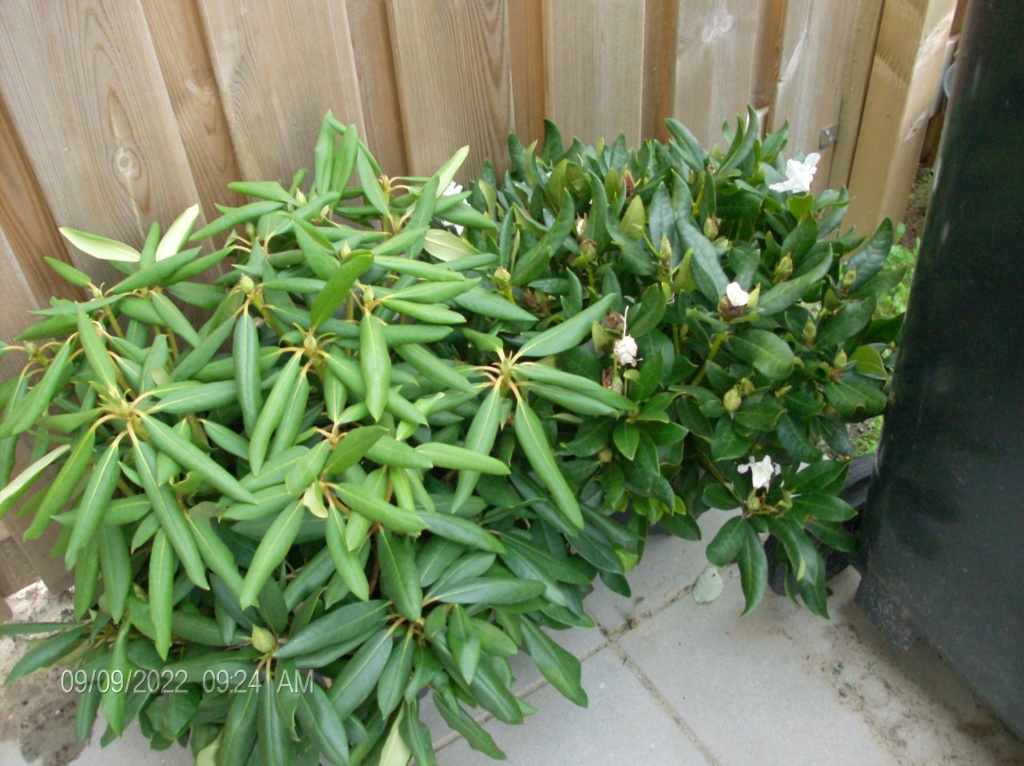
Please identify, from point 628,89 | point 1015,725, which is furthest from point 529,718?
point 628,89

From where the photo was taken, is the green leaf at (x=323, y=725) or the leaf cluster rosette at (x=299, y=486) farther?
the green leaf at (x=323, y=725)

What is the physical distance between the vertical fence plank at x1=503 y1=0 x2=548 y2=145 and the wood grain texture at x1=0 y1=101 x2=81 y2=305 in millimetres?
1248

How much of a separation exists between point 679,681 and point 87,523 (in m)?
1.43

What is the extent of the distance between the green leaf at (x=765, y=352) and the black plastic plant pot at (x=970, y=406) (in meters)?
0.25

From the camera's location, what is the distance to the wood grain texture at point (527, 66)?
7.02ft

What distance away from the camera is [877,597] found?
1.88 m

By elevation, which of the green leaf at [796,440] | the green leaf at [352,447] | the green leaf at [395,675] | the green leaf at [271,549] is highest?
the green leaf at [352,447]

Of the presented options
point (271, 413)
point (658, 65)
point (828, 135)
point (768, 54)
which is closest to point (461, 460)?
point (271, 413)

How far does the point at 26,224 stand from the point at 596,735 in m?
1.69

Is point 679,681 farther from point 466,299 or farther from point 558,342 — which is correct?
point 466,299

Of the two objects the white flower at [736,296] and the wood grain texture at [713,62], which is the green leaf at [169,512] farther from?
the wood grain texture at [713,62]

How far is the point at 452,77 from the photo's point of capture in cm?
203

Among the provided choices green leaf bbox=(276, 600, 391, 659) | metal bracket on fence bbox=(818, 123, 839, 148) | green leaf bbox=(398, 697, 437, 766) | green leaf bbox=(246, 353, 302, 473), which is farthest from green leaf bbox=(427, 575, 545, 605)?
metal bracket on fence bbox=(818, 123, 839, 148)

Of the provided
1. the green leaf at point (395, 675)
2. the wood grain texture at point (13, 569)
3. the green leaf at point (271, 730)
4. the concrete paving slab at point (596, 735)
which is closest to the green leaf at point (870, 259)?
the concrete paving slab at point (596, 735)
